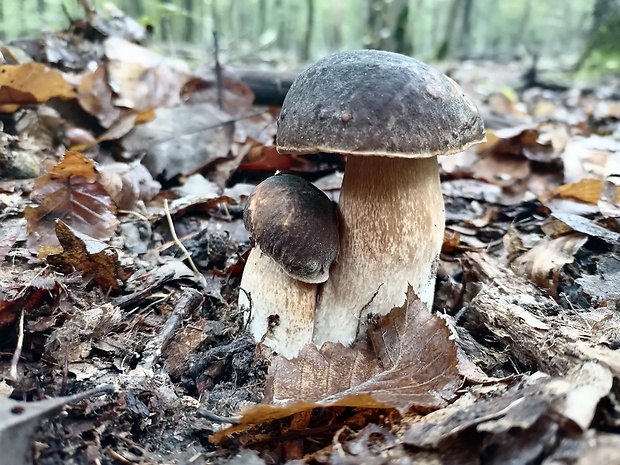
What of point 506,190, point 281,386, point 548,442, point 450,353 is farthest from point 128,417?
point 506,190

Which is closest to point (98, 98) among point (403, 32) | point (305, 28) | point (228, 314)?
point (228, 314)

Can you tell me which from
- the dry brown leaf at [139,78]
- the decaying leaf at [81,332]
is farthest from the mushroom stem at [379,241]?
the dry brown leaf at [139,78]

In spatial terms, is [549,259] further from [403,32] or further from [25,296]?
[403,32]

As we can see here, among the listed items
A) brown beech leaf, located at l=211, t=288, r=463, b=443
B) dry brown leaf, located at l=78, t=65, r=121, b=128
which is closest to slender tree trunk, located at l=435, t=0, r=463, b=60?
dry brown leaf, located at l=78, t=65, r=121, b=128

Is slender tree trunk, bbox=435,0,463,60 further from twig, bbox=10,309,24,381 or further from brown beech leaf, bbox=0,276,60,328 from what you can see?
twig, bbox=10,309,24,381

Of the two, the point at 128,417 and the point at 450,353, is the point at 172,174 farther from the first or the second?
the point at 450,353

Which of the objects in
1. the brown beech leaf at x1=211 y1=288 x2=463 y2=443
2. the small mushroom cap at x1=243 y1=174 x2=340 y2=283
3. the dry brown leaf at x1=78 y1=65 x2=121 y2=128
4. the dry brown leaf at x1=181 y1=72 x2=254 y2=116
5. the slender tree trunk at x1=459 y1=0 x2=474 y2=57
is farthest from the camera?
the slender tree trunk at x1=459 y1=0 x2=474 y2=57
